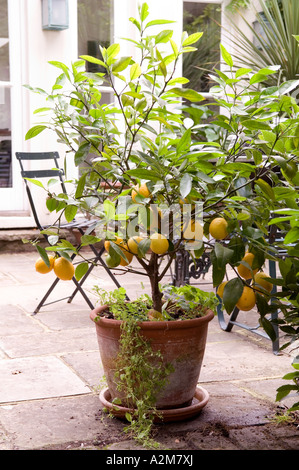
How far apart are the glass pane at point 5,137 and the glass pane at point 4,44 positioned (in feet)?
0.50

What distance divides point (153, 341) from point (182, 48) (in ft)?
3.05

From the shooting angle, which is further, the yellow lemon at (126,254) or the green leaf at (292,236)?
the yellow lemon at (126,254)

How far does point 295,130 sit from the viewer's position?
184 centimetres

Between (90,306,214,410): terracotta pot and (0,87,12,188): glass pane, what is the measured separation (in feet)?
12.8

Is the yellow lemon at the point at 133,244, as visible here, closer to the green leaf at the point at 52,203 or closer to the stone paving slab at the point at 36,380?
the green leaf at the point at 52,203

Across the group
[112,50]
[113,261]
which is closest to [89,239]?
[113,261]

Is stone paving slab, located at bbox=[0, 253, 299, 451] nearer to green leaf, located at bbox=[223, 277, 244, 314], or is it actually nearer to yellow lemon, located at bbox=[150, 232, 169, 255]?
green leaf, located at bbox=[223, 277, 244, 314]

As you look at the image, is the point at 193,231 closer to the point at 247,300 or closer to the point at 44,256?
the point at 247,300

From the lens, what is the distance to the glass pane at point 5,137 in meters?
5.82

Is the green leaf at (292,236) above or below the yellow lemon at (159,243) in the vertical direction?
above

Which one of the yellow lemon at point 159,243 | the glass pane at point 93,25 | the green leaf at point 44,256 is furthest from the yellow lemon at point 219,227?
the glass pane at point 93,25

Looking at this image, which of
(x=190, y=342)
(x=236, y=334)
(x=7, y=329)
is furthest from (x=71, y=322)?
(x=190, y=342)

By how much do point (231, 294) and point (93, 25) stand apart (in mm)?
4781
